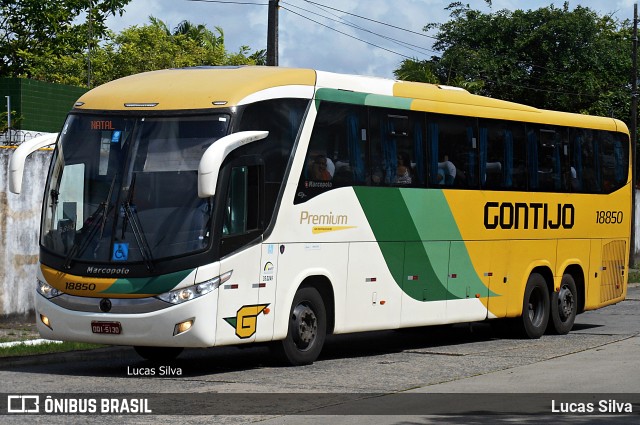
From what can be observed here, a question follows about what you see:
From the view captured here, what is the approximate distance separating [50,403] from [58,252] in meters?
3.10

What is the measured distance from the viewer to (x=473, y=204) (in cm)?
1914

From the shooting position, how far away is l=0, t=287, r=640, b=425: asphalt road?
11539mm

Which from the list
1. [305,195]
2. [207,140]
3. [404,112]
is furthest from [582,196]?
[207,140]

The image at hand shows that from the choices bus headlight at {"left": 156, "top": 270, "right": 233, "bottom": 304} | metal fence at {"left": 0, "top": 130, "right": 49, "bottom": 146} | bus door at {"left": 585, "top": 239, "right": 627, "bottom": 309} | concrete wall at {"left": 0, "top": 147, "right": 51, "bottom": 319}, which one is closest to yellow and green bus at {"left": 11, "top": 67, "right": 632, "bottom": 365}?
bus headlight at {"left": 156, "top": 270, "right": 233, "bottom": 304}

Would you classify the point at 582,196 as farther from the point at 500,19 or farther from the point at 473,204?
the point at 500,19

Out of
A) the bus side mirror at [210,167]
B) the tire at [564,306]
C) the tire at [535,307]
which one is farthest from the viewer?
the tire at [564,306]

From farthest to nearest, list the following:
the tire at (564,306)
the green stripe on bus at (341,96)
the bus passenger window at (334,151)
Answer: the tire at (564,306) < the green stripe on bus at (341,96) < the bus passenger window at (334,151)

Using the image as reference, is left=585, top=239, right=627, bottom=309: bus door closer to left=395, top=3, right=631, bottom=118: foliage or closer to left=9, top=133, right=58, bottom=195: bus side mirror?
left=9, top=133, right=58, bottom=195: bus side mirror

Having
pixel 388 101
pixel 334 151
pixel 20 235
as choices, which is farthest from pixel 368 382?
pixel 20 235

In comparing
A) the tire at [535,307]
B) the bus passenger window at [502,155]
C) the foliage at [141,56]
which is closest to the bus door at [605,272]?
the tire at [535,307]

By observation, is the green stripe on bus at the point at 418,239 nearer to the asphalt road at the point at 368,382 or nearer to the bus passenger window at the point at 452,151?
the bus passenger window at the point at 452,151

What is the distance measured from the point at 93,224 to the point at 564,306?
10022 millimetres

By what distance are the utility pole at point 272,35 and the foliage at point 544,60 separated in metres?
29.6

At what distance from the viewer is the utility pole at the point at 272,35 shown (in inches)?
949
